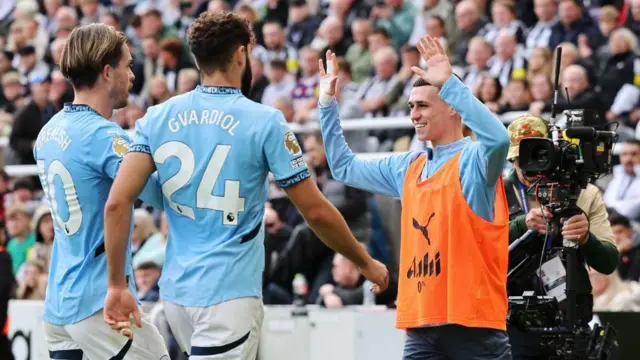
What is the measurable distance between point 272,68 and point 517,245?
29.7 feet

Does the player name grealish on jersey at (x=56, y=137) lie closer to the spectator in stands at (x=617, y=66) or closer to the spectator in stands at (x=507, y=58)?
the spectator in stands at (x=617, y=66)

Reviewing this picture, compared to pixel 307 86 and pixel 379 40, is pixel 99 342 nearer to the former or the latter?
pixel 307 86

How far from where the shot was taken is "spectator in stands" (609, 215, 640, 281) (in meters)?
11.2

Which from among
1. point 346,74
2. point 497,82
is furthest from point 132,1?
point 497,82

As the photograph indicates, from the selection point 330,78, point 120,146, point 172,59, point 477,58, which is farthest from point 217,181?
point 172,59

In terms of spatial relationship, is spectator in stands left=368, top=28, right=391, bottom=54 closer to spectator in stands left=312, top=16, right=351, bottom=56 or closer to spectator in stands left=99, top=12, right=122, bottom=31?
spectator in stands left=312, top=16, right=351, bottom=56

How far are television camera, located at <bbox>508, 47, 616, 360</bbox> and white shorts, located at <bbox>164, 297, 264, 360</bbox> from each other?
1816 millimetres

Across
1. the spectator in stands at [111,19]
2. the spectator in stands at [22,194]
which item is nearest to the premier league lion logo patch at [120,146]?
the spectator in stands at [22,194]

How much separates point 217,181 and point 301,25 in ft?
37.6

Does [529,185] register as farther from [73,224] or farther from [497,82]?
[497,82]

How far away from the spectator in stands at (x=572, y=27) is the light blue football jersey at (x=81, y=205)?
8.38 m

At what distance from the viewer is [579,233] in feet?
21.9

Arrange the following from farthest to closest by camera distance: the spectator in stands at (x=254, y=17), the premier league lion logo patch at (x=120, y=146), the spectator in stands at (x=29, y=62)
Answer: the spectator in stands at (x=29, y=62)
the spectator in stands at (x=254, y=17)
the premier league lion logo patch at (x=120, y=146)

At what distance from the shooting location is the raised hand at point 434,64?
19.8 feet
